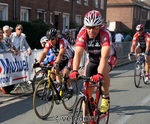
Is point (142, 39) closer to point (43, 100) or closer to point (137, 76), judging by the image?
point (137, 76)

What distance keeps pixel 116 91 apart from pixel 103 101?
4.05 meters

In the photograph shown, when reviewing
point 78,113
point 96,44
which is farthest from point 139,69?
point 78,113

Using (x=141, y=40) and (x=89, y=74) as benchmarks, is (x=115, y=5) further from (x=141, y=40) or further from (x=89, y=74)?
(x=89, y=74)

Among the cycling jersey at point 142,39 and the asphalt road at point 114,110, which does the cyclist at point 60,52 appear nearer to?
the asphalt road at point 114,110

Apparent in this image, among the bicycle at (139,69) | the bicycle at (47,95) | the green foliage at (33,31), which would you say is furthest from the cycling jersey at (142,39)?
the green foliage at (33,31)

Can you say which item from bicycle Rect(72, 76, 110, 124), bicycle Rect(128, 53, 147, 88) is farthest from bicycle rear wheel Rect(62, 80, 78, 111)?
bicycle Rect(128, 53, 147, 88)

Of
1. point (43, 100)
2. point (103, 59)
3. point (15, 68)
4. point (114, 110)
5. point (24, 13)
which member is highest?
point (24, 13)

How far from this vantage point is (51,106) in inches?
249

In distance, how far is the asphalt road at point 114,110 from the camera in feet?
19.7

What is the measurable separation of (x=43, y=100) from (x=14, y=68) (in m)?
2.79

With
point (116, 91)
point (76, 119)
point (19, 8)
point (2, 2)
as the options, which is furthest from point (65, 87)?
point (19, 8)

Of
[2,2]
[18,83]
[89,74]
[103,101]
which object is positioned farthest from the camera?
[2,2]

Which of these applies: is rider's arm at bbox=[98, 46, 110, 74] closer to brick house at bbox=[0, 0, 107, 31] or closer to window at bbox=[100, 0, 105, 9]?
brick house at bbox=[0, 0, 107, 31]

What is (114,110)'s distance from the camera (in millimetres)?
6797
